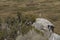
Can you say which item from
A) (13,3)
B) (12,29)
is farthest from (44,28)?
(13,3)

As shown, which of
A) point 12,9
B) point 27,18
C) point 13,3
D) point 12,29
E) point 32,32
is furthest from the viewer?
point 13,3

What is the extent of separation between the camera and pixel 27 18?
8.79 metres

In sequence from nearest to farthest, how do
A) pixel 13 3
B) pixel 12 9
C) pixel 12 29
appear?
pixel 12 29
pixel 12 9
pixel 13 3

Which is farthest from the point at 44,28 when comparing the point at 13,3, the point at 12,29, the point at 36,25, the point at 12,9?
the point at 13,3

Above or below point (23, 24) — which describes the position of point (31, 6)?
below

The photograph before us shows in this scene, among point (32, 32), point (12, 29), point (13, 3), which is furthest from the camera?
point (13, 3)

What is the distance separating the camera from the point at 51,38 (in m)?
7.63

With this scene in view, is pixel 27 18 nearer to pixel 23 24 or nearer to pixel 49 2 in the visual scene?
pixel 23 24

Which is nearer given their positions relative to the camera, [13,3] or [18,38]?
[18,38]

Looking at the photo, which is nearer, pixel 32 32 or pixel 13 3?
pixel 32 32

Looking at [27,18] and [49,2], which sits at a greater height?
[27,18]

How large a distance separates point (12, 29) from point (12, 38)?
1.22 ft

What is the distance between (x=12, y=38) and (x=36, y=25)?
37.7 inches

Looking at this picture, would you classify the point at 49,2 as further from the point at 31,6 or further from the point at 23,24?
the point at 23,24
